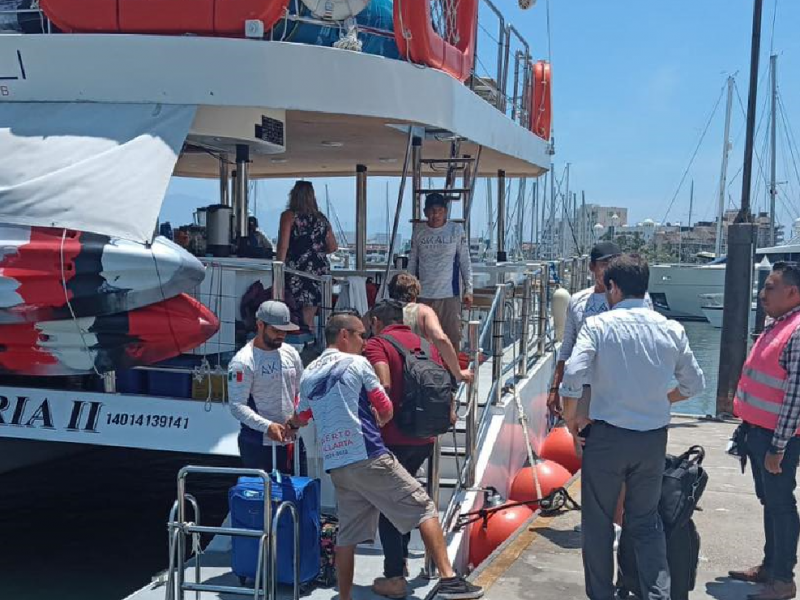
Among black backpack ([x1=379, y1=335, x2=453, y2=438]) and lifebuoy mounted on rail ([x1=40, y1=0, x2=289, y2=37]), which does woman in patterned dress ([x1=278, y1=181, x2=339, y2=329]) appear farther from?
black backpack ([x1=379, y1=335, x2=453, y2=438])

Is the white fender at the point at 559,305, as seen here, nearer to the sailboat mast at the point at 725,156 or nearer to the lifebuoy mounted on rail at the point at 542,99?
the lifebuoy mounted on rail at the point at 542,99

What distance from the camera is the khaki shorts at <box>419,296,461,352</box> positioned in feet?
22.1

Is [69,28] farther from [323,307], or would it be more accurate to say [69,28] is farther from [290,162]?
[290,162]

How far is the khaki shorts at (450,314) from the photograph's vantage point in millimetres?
6738

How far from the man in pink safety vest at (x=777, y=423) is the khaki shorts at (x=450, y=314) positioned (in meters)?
2.59

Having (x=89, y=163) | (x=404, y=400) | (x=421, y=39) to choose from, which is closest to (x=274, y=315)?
(x=404, y=400)

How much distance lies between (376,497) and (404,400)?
49 centimetres

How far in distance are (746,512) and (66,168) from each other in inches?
201

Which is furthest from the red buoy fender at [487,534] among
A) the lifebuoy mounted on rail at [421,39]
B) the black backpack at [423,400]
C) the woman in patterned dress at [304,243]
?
the lifebuoy mounted on rail at [421,39]

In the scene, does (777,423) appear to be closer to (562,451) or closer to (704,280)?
(562,451)

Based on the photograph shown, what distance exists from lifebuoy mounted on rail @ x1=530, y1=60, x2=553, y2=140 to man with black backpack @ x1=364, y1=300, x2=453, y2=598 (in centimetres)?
812

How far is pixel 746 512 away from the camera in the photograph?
19.9ft

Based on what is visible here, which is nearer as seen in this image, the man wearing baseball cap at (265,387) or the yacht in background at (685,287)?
the man wearing baseball cap at (265,387)

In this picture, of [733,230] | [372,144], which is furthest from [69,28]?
[733,230]
